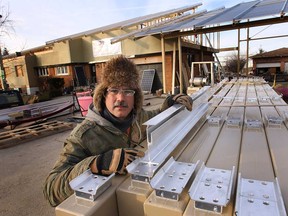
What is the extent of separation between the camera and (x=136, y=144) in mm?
1414

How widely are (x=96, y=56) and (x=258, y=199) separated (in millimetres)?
14293

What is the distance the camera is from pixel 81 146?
1.24m

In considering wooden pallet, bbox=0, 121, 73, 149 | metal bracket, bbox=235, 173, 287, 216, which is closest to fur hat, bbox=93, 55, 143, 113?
metal bracket, bbox=235, 173, 287, 216

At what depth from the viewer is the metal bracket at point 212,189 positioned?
2.04 feet

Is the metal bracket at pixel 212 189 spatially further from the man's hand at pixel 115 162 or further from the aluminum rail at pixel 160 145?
the man's hand at pixel 115 162

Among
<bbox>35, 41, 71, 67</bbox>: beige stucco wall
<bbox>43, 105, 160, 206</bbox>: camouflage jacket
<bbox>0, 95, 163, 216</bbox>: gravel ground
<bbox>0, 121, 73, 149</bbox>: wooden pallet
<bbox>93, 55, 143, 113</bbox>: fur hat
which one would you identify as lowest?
<bbox>0, 95, 163, 216</bbox>: gravel ground

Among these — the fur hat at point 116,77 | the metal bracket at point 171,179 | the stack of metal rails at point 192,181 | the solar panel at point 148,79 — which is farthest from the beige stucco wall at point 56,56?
the metal bracket at point 171,179

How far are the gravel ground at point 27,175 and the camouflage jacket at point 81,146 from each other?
1.63 m

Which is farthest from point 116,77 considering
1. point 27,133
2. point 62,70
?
point 62,70

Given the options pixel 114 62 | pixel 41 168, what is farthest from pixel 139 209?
pixel 41 168

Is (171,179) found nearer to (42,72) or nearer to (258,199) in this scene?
(258,199)

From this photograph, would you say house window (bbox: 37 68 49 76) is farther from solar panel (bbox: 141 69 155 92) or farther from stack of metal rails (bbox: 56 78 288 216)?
stack of metal rails (bbox: 56 78 288 216)

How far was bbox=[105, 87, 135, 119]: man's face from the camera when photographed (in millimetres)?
1419

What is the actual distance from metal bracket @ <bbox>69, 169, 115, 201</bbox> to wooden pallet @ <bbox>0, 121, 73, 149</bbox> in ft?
16.3
